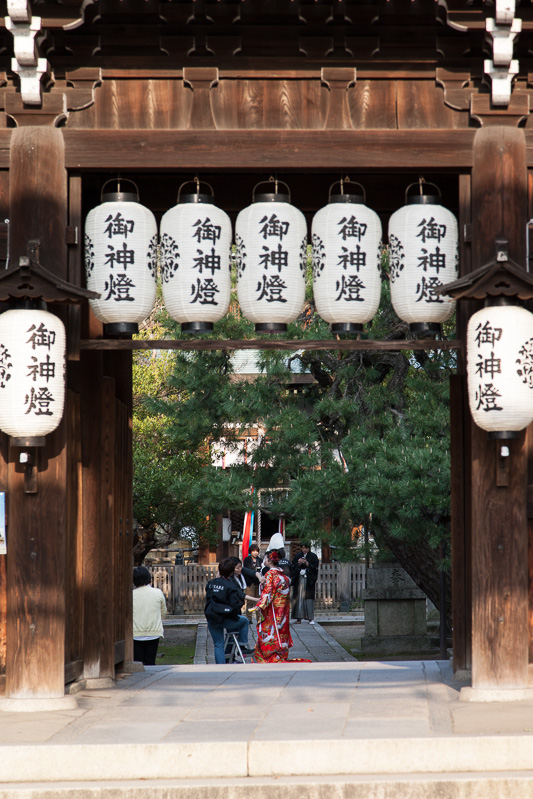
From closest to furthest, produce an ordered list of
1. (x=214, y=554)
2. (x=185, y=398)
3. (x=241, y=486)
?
(x=241, y=486), (x=185, y=398), (x=214, y=554)

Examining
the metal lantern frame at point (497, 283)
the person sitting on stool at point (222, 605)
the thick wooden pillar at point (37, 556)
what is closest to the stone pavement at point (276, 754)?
the thick wooden pillar at point (37, 556)

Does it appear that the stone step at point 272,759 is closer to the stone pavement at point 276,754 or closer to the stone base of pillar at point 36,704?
the stone pavement at point 276,754

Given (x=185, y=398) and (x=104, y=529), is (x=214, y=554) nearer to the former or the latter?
(x=185, y=398)

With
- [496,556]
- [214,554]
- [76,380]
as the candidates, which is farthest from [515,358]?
[214,554]

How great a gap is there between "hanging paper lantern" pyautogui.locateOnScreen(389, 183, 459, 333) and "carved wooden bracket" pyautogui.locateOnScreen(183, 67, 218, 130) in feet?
5.99

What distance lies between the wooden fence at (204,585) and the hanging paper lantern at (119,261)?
2081 centimetres

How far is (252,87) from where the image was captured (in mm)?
8281

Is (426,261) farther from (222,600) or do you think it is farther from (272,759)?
(222,600)

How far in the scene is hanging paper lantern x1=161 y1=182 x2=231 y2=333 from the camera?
817cm

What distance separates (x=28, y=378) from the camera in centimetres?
753

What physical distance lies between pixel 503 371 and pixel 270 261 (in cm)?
212

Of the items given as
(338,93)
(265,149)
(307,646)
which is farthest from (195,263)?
(307,646)

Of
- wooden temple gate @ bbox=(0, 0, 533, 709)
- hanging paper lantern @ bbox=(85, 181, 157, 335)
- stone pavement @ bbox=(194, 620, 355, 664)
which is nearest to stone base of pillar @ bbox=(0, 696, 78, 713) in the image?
wooden temple gate @ bbox=(0, 0, 533, 709)

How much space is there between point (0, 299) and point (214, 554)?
94.6 feet
